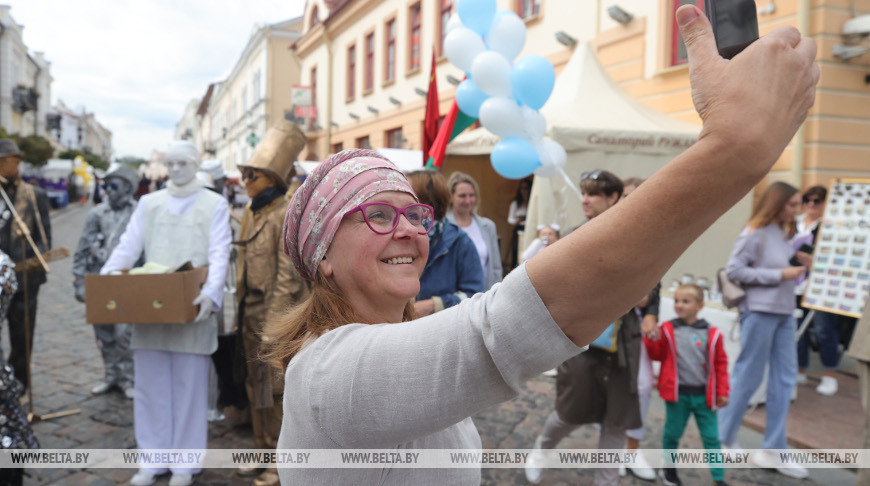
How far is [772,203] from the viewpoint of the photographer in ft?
13.0

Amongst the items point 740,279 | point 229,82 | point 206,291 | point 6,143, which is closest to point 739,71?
point 206,291

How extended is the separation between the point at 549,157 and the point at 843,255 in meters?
2.66

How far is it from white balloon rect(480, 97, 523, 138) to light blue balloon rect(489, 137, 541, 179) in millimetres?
120

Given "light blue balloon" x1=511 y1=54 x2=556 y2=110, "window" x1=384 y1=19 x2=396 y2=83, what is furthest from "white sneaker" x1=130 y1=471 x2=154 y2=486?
"window" x1=384 y1=19 x2=396 y2=83

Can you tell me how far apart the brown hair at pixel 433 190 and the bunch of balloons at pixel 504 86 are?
1642 millimetres

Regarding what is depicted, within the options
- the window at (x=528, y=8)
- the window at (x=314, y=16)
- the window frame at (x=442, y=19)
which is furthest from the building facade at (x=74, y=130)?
Result: the window at (x=528, y=8)

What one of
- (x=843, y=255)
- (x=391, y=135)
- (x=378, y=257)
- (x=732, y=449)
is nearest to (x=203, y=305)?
(x=378, y=257)

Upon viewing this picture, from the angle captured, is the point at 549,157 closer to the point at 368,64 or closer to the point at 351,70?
the point at 368,64

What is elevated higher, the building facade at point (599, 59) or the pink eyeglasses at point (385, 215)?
the building facade at point (599, 59)

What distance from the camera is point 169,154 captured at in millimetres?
3709

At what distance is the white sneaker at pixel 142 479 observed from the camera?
3484mm

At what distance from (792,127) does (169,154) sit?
3.76 meters

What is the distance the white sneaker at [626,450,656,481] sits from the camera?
370 cm

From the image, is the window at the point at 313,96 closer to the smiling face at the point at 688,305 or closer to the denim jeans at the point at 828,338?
the denim jeans at the point at 828,338
